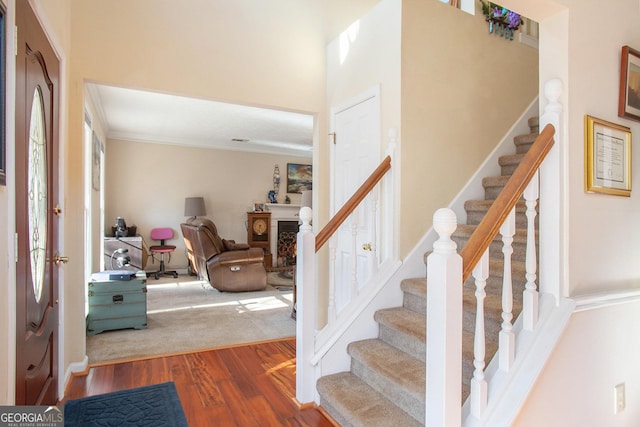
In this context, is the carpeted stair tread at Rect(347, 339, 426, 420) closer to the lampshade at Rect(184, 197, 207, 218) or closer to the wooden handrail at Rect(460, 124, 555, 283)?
the wooden handrail at Rect(460, 124, 555, 283)

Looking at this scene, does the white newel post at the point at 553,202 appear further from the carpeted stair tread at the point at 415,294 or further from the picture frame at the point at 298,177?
the picture frame at the point at 298,177

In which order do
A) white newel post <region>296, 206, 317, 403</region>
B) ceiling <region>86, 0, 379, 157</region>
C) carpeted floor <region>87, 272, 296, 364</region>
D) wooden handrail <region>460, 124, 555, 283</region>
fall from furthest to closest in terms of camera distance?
ceiling <region>86, 0, 379, 157</region> → carpeted floor <region>87, 272, 296, 364</region> → white newel post <region>296, 206, 317, 403</region> → wooden handrail <region>460, 124, 555, 283</region>

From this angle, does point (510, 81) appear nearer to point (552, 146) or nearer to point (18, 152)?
point (552, 146)

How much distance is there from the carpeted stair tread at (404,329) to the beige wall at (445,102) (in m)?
0.47

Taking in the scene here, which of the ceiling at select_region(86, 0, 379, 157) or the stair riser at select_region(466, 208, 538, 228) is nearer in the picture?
the stair riser at select_region(466, 208, 538, 228)

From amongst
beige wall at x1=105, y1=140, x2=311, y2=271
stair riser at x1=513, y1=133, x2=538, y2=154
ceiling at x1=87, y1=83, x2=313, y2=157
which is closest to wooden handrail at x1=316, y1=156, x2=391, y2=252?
stair riser at x1=513, y1=133, x2=538, y2=154

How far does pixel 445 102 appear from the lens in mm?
2779

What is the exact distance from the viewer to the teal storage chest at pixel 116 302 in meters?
3.51

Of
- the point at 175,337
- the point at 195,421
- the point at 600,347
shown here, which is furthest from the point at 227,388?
the point at 600,347

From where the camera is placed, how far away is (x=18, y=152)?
4.87 feet

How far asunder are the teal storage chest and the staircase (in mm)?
2319

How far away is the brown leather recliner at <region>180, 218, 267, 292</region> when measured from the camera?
212 inches

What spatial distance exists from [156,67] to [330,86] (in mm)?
1452

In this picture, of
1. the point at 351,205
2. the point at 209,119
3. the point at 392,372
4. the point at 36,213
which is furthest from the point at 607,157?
the point at 209,119
